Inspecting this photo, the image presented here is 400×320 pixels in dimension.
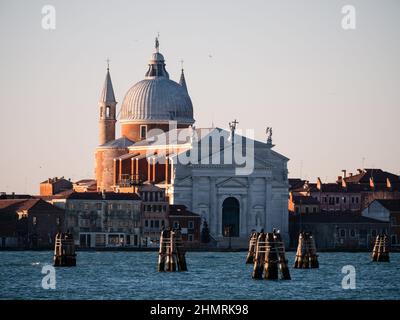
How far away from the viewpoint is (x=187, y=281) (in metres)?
72.9

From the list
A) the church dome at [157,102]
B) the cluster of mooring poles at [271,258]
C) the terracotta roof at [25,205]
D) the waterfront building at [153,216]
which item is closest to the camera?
the cluster of mooring poles at [271,258]

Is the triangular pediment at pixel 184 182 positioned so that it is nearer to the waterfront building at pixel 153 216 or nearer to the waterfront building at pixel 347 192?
the waterfront building at pixel 153 216

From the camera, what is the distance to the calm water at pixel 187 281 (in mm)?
65188

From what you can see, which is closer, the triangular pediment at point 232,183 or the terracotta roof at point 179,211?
the terracotta roof at point 179,211

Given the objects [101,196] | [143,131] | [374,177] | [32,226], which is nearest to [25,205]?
[32,226]

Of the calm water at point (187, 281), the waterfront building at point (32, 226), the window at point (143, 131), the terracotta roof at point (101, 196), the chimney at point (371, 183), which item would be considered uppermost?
the window at point (143, 131)

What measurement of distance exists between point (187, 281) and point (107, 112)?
62803mm

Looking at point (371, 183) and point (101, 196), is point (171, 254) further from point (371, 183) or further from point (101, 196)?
point (371, 183)

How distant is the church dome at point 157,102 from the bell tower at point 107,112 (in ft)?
2.93

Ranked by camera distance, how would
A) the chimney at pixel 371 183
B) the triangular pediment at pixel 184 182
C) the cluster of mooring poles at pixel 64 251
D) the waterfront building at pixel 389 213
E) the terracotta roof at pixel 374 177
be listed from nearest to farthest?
1. the cluster of mooring poles at pixel 64 251
2. the triangular pediment at pixel 184 182
3. the waterfront building at pixel 389 213
4. the chimney at pixel 371 183
5. the terracotta roof at pixel 374 177

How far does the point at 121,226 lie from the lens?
377ft

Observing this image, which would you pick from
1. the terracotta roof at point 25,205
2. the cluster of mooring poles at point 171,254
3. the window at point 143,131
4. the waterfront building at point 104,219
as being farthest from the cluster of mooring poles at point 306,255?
the window at point 143,131
